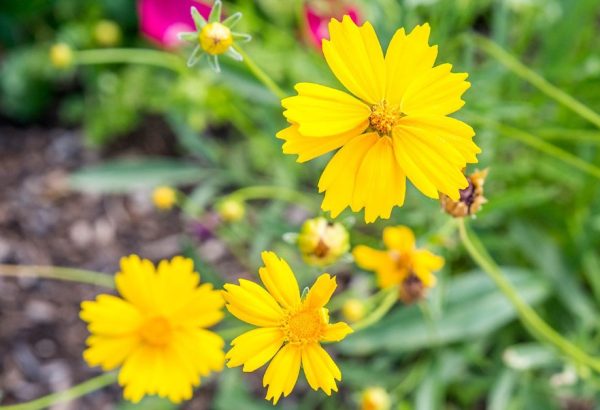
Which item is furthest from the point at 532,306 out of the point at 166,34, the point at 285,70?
the point at 166,34

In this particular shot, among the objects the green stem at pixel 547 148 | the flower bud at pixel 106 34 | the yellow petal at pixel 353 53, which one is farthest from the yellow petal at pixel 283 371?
the flower bud at pixel 106 34

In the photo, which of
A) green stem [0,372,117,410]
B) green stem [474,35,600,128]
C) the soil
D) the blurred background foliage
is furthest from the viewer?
the soil

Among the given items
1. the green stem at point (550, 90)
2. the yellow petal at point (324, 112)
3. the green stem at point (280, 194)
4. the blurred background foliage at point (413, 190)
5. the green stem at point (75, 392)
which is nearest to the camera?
the yellow petal at point (324, 112)

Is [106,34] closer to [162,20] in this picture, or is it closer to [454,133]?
[162,20]

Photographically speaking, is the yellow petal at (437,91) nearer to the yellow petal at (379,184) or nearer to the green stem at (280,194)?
the yellow petal at (379,184)

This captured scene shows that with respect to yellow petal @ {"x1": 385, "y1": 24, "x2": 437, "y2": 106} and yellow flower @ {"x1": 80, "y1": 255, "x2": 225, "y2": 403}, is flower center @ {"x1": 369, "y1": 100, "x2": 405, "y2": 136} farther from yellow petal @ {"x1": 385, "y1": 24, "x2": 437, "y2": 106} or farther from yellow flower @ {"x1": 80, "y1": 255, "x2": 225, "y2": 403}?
yellow flower @ {"x1": 80, "y1": 255, "x2": 225, "y2": 403}

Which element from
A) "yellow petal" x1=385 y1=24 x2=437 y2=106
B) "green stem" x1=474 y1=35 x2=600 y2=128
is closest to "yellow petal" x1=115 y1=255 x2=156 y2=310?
"yellow petal" x1=385 y1=24 x2=437 y2=106
